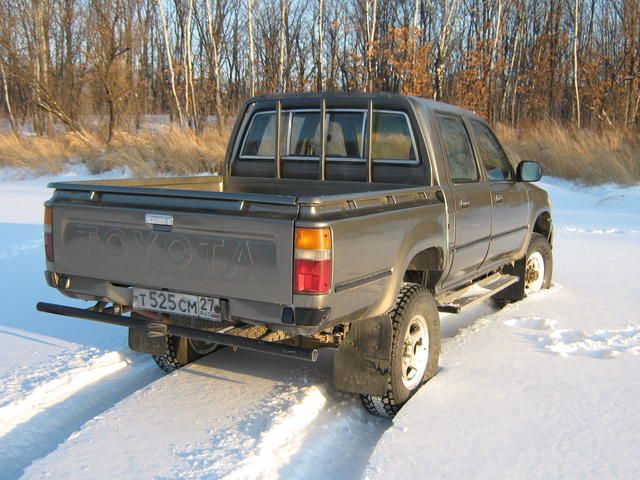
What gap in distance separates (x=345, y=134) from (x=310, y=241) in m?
1.91

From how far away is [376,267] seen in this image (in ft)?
11.5

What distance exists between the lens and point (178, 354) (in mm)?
4547

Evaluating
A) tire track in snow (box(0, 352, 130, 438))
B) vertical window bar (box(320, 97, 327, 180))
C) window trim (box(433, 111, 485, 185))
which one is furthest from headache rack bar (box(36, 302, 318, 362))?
window trim (box(433, 111, 485, 185))

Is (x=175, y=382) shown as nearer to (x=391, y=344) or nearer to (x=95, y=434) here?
(x=95, y=434)

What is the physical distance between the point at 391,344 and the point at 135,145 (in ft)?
53.9

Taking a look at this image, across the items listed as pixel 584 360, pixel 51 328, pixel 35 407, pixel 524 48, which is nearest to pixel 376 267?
pixel 584 360

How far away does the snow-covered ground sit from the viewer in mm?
3139

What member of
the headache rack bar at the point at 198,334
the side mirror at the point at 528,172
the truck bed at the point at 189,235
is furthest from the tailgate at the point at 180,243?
the side mirror at the point at 528,172

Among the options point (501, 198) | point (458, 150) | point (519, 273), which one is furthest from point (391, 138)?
point (519, 273)

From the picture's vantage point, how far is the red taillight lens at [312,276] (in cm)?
310

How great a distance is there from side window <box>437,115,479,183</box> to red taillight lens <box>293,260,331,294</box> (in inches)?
74.9

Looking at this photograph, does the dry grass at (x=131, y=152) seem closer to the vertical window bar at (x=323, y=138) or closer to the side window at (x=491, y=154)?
the side window at (x=491, y=154)

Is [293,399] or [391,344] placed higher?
[391,344]

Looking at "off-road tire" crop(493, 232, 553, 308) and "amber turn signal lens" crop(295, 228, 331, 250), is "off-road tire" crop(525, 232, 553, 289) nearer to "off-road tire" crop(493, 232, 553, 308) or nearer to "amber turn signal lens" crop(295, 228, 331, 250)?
"off-road tire" crop(493, 232, 553, 308)
